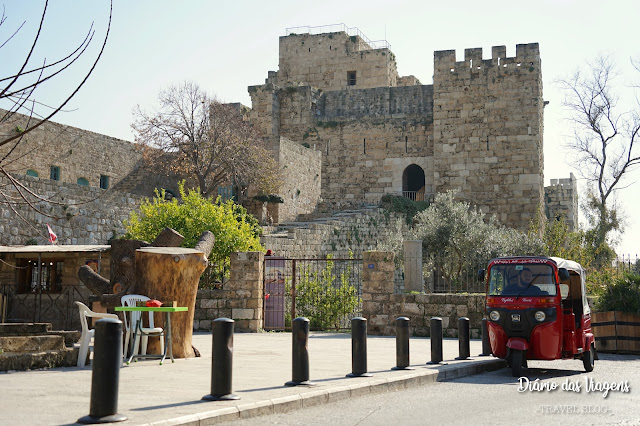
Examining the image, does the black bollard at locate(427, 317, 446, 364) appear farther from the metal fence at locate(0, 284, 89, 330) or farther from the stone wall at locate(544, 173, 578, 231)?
the stone wall at locate(544, 173, 578, 231)

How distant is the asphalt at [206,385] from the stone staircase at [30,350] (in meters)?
0.16

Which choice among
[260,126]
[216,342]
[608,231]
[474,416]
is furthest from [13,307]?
[608,231]

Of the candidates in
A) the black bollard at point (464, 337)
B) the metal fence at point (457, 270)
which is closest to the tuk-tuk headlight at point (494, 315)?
the black bollard at point (464, 337)

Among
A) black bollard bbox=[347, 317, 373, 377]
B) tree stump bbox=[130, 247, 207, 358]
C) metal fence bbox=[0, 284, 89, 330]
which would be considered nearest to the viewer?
black bollard bbox=[347, 317, 373, 377]

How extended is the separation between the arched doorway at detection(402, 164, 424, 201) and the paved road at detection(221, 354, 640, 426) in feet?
77.4

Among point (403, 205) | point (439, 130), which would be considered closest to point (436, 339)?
point (403, 205)

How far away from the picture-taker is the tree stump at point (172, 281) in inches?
381

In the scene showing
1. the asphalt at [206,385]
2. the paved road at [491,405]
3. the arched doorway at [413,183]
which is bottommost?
the paved road at [491,405]

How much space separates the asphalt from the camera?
5723 mm

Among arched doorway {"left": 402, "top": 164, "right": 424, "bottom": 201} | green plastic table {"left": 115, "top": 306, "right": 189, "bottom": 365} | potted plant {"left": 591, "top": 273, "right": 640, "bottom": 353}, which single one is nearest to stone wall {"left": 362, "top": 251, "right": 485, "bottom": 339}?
potted plant {"left": 591, "top": 273, "right": 640, "bottom": 353}

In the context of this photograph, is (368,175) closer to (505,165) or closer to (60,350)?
(505,165)

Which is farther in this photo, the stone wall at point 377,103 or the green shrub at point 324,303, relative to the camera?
the stone wall at point 377,103

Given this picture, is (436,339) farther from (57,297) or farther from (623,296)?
(57,297)

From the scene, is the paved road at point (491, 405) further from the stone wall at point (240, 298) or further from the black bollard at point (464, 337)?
the stone wall at point (240, 298)
